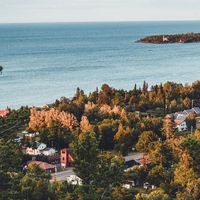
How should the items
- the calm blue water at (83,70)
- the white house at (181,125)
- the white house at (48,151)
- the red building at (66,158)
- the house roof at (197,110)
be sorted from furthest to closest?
the calm blue water at (83,70)
the house roof at (197,110)
the white house at (181,125)
the white house at (48,151)
the red building at (66,158)

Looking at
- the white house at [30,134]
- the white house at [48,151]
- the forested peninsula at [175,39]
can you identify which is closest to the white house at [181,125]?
the white house at [48,151]

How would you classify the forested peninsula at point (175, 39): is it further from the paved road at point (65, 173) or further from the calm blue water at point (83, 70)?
the paved road at point (65, 173)

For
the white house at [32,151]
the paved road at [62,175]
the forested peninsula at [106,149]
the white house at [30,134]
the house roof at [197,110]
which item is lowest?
the paved road at [62,175]

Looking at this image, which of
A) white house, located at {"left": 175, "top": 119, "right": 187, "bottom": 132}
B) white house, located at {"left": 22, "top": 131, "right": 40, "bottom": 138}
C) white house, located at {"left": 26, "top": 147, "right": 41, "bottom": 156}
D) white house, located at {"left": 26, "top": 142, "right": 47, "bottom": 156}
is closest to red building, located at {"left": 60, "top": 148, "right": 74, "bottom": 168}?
white house, located at {"left": 26, "top": 142, "right": 47, "bottom": 156}

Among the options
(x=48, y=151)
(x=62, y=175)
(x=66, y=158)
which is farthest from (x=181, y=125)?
(x=62, y=175)

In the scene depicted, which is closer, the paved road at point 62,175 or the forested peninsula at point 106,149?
the forested peninsula at point 106,149

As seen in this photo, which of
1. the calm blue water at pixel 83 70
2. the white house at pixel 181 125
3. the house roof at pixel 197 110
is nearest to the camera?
the white house at pixel 181 125

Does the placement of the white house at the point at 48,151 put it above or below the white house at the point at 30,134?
below

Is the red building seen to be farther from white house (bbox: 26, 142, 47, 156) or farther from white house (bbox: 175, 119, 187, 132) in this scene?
white house (bbox: 175, 119, 187, 132)

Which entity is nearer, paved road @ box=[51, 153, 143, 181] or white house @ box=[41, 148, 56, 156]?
paved road @ box=[51, 153, 143, 181]

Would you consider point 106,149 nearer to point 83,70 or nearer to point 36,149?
point 36,149

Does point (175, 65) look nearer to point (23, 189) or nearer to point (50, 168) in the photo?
point (50, 168)
